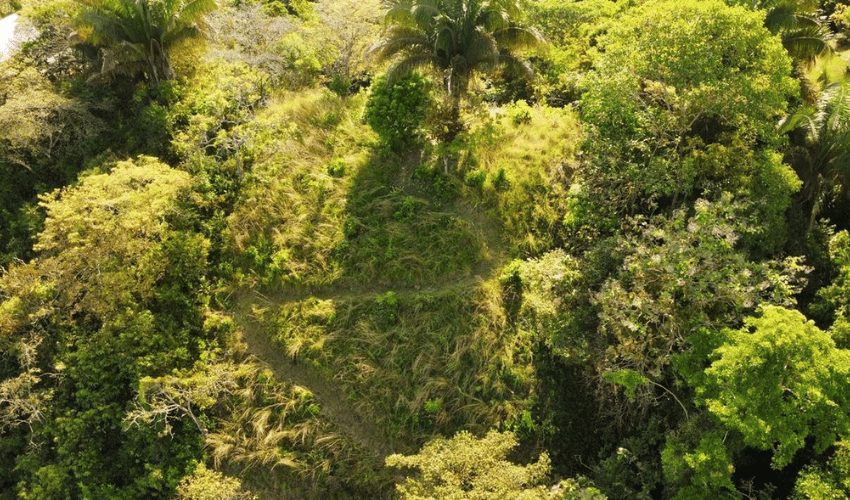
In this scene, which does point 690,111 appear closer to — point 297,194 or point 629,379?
point 629,379

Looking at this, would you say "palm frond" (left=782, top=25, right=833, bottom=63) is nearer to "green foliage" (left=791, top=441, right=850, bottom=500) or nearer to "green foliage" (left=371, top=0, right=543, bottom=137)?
"green foliage" (left=371, top=0, right=543, bottom=137)

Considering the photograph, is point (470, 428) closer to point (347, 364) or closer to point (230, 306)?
point (347, 364)

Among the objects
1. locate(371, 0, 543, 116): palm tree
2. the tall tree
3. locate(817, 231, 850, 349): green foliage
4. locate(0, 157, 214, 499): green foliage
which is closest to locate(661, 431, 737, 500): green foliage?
locate(817, 231, 850, 349): green foliage

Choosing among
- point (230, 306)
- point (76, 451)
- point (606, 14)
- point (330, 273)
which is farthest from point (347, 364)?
point (606, 14)

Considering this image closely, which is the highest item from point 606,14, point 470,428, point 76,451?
point 606,14

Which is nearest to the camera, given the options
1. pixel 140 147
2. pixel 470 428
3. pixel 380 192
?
pixel 470 428

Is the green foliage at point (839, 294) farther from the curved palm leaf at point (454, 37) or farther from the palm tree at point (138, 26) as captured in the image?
the palm tree at point (138, 26)
